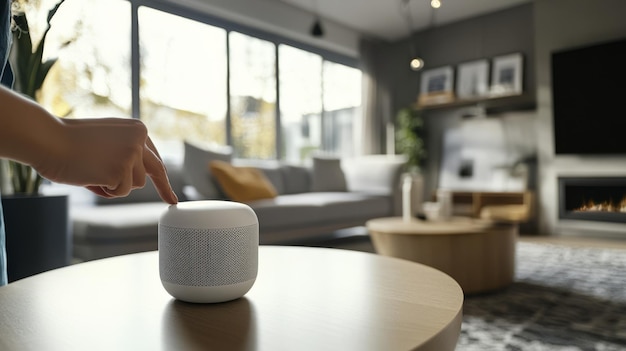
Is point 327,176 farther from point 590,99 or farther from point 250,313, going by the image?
point 250,313

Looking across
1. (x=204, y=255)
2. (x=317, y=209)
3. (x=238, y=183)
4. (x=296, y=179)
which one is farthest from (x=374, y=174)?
(x=204, y=255)

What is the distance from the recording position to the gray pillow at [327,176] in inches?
171

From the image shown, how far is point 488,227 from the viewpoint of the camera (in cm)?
221

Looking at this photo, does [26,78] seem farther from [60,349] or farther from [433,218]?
[433,218]

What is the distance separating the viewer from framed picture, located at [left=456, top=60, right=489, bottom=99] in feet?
17.6

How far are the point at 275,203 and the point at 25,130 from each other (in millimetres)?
2666

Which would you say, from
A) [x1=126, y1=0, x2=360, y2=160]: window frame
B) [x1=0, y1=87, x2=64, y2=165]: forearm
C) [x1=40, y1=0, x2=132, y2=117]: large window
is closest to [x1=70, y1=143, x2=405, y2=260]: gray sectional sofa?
[x1=40, y1=0, x2=132, y2=117]: large window

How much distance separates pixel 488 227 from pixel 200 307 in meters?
1.86

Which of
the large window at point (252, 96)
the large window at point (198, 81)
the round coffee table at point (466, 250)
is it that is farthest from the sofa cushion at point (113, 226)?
the large window at point (252, 96)

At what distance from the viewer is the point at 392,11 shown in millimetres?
5406

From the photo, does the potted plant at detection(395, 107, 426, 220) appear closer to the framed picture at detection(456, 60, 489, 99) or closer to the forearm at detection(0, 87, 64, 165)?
the framed picture at detection(456, 60, 489, 99)

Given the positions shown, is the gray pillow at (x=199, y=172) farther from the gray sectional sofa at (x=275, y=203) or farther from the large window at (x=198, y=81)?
the large window at (x=198, y=81)

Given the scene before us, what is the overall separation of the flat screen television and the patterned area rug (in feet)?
6.40

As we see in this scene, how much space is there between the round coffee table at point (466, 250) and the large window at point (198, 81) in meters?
2.64
